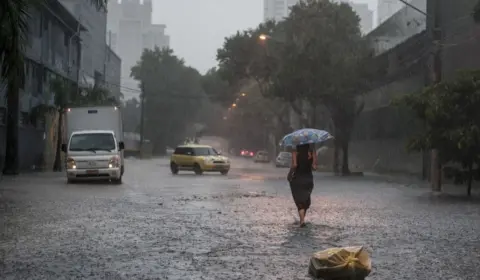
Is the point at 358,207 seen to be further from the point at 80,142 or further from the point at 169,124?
the point at 169,124

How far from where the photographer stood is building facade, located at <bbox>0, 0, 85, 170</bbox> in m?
36.2

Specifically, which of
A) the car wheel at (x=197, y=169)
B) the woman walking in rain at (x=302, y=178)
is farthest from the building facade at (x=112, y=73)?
the woman walking in rain at (x=302, y=178)

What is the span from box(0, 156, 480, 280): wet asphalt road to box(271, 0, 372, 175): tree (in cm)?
1883

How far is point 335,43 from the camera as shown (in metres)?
39.1

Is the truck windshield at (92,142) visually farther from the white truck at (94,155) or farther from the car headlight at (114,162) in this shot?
the car headlight at (114,162)

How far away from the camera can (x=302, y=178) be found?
12914 millimetres

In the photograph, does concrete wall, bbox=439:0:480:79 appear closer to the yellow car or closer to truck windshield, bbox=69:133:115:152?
the yellow car

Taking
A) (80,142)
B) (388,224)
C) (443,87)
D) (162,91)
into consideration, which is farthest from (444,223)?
(162,91)

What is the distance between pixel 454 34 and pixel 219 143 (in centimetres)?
14461

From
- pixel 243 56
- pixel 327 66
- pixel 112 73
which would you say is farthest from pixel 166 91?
pixel 327 66

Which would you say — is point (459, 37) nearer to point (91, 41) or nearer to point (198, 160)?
point (198, 160)

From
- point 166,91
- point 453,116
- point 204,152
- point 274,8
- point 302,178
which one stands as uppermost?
point 274,8

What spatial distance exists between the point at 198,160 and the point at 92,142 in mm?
12692

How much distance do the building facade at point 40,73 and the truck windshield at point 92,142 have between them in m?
9.49
